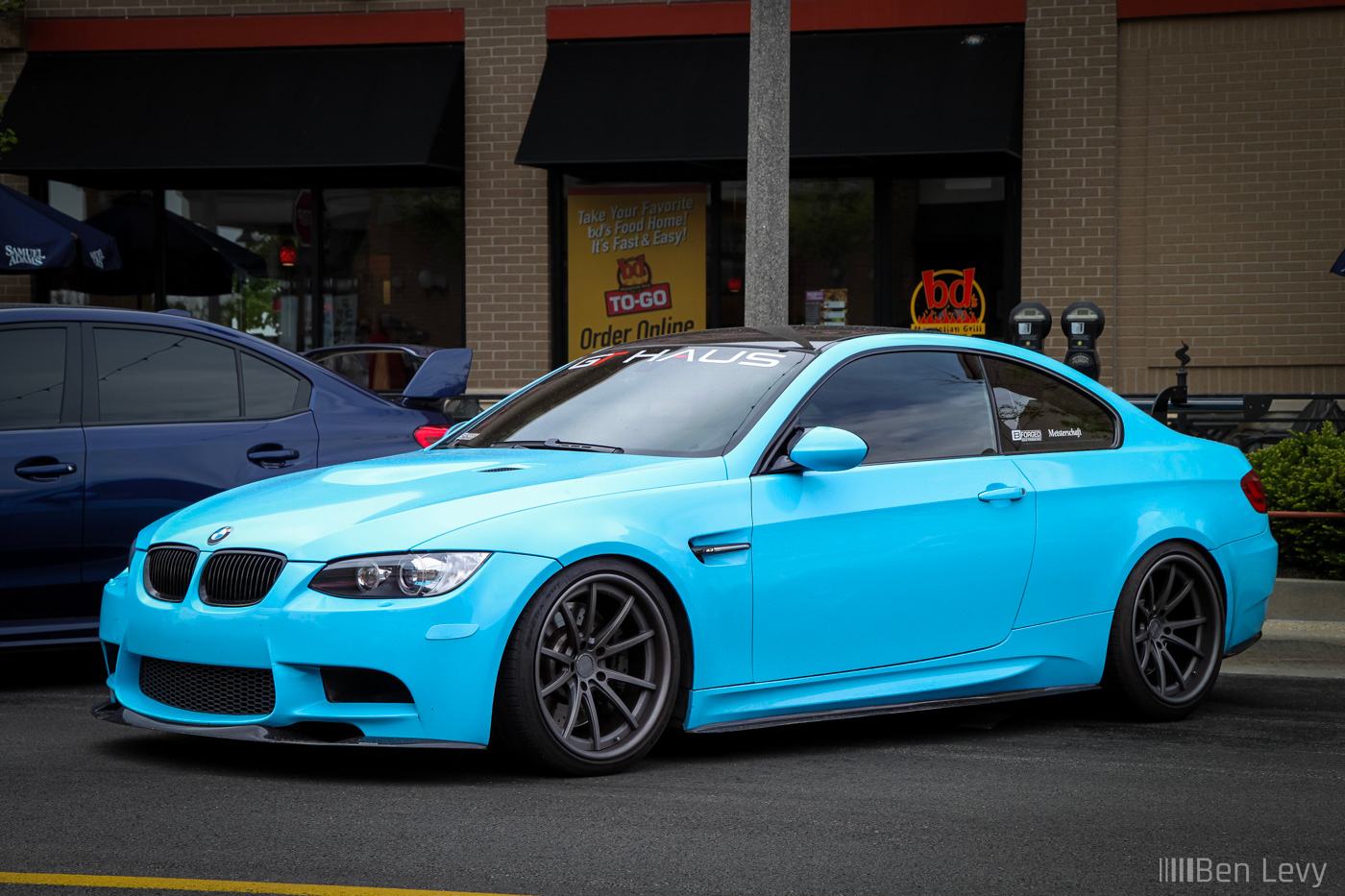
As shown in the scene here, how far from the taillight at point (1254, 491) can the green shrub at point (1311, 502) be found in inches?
80.0

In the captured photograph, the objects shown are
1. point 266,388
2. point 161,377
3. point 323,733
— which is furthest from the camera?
point 266,388

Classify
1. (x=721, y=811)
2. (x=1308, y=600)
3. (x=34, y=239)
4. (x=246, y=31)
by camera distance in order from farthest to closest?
(x=246, y=31) → (x=34, y=239) → (x=1308, y=600) → (x=721, y=811)

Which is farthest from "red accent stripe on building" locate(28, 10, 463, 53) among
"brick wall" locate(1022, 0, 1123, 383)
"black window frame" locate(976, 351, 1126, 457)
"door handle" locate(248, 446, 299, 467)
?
"black window frame" locate(976, 351, 1126, 457)

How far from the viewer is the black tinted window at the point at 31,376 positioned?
6.55m

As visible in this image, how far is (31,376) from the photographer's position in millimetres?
6629

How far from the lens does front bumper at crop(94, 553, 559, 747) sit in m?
4.64

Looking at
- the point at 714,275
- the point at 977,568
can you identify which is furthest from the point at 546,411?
the point at 714,275

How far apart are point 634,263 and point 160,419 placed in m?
9.06

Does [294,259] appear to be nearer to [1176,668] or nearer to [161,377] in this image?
[161,377]

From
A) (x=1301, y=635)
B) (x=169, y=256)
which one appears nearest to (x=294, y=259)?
(x=169, y=256)

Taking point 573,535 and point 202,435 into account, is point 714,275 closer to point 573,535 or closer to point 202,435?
point 202,435

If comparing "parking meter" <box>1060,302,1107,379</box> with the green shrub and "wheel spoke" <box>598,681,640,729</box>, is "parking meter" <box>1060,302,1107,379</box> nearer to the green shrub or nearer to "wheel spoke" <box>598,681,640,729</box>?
the green shrub

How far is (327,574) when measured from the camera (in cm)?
471

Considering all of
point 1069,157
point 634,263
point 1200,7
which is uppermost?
point 1200,7
